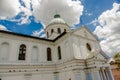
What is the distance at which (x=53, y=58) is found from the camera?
17.5 metres

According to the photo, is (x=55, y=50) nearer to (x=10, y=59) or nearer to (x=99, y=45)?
(x=10, y=59)

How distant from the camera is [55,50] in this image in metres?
18.1

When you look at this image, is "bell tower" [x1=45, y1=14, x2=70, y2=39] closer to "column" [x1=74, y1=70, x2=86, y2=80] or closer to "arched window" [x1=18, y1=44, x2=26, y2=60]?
"arched window" [x1=18, y1=44, x2=26, y2=60]

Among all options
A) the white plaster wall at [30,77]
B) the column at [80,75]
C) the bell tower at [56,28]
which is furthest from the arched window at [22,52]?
the bell tower at [56,28]

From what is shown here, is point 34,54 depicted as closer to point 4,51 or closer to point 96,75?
point 4,51

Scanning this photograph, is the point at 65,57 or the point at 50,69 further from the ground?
the point at 65,57

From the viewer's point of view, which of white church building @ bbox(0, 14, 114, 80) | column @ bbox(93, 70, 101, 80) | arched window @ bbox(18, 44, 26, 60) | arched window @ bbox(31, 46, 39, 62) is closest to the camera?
column @ bbox(93, 70, 101, 80)

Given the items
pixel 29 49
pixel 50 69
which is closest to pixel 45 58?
pixel 50 69

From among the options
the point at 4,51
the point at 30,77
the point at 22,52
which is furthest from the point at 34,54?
the point at 4,51

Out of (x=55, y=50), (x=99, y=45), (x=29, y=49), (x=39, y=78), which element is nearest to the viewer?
(x=39, y=78)

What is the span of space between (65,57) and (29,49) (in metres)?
6.43

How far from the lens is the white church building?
13250mm

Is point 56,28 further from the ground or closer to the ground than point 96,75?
further from the ground

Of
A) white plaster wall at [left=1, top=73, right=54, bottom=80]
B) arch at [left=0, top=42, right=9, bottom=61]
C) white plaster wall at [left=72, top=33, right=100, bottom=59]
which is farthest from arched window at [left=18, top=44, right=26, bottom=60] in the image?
white plaster wall at [left=72, top=33, right=100, bottom=59]
